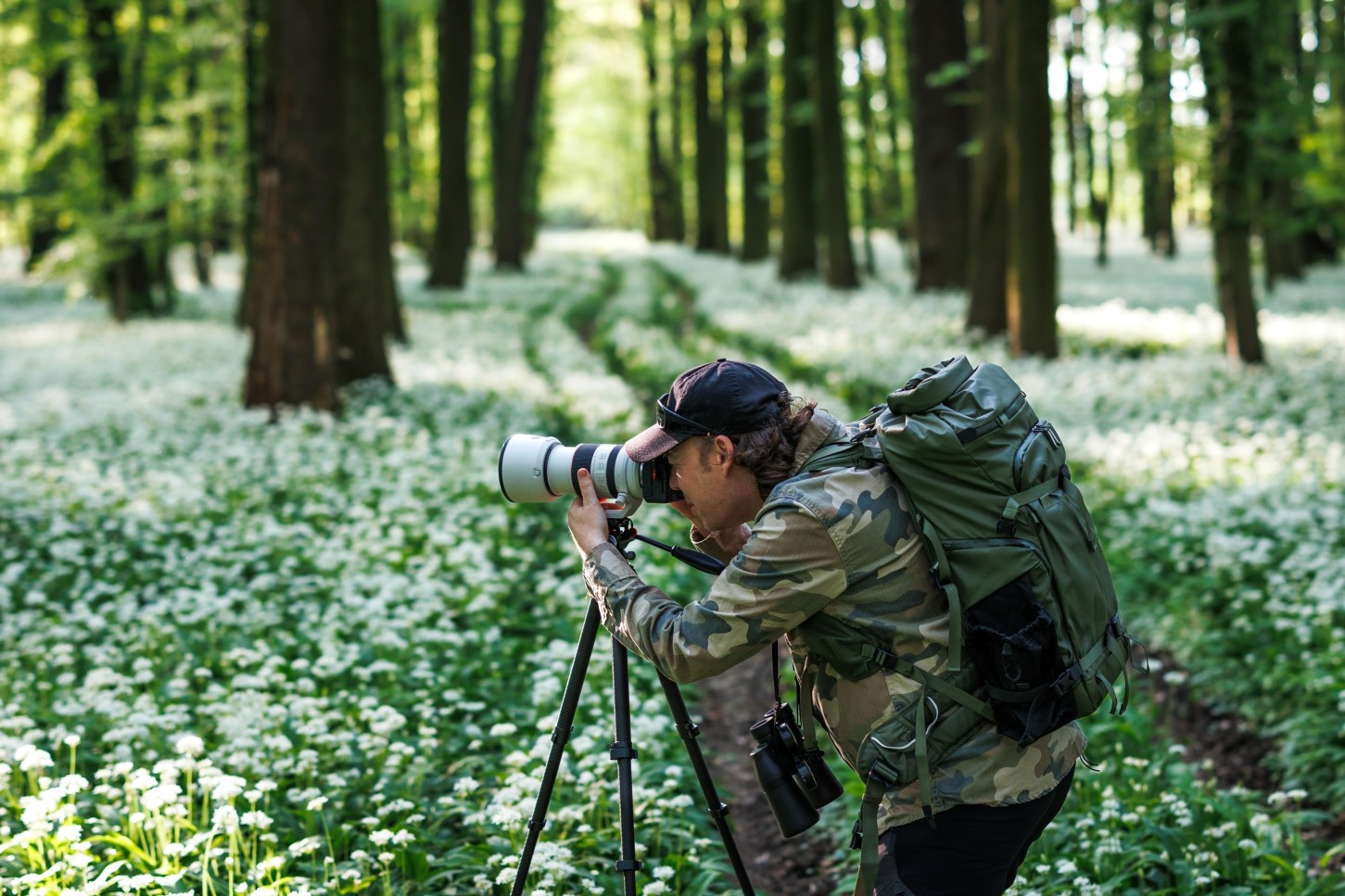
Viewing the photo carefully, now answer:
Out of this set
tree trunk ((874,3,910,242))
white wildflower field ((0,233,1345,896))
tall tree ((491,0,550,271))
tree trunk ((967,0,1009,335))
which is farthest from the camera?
tree trunk ((874,3,910,242))

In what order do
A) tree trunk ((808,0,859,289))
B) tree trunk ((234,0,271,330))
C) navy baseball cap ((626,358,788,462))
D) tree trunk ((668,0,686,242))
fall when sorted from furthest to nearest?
tree trunk ((668,0,686,242))
tree trunk ((808,0,859,289))
tree trunk ((234,0,271,330))
navy baseball cap ((626,358,788,462))

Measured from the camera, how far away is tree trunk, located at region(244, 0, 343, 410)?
12.1m

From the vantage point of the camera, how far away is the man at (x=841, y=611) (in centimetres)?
284

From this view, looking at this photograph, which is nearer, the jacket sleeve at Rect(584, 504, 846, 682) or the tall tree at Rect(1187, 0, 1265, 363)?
A: the jacket sleeve at Rect(584, 504, 846, 682)

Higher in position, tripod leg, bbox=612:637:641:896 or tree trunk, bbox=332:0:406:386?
tree trunk, bbox=332:0:406:386

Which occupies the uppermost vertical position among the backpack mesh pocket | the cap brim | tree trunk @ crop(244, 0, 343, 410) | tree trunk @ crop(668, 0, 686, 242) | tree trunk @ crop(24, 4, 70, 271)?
tree trunk @ crop(668, 0, 686, 242)

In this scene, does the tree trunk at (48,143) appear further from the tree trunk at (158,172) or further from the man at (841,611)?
the man at (841,611)

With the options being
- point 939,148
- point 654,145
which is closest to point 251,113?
point 939,148

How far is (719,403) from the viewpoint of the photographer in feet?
9.83

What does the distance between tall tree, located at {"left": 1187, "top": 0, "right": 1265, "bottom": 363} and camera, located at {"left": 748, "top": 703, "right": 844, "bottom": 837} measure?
1245 cm

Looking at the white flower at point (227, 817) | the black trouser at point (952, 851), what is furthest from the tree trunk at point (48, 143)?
the black trouser at point (952, 851)

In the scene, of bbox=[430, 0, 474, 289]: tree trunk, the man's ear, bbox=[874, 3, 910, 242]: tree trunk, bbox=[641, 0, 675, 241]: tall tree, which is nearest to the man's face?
the man's ear

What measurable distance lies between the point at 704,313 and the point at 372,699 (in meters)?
19.1

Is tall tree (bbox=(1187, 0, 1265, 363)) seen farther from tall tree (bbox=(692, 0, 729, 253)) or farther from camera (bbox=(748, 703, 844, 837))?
tall tree (bbox=(692, 0, 729, 253))
